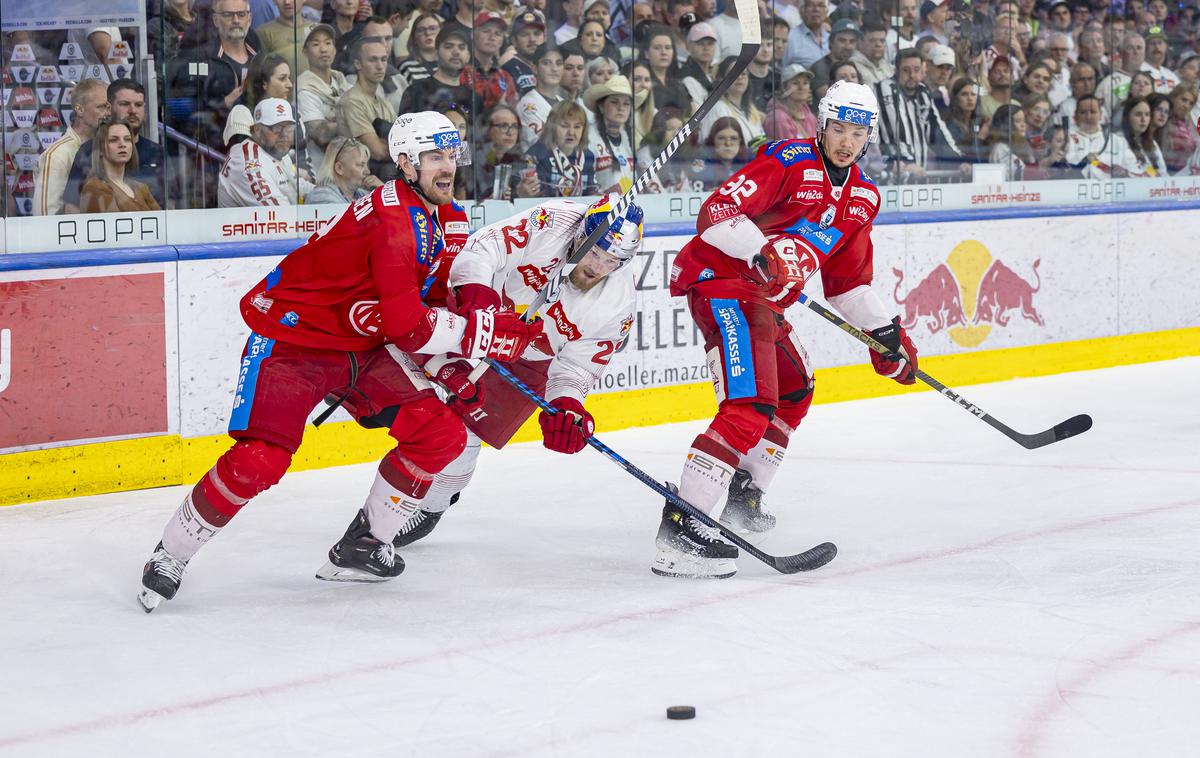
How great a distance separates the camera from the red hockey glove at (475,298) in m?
3.55

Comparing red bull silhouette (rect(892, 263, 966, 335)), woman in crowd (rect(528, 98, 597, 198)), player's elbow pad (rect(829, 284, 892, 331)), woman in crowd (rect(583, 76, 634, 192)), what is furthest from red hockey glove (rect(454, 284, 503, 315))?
red bull silhouette (rect(892, 263, 966, 335))

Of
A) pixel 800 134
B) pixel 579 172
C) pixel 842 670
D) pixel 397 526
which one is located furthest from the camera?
pixel 800 134

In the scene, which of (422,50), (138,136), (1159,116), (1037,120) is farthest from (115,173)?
(1159,116)

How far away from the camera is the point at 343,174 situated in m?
5.74

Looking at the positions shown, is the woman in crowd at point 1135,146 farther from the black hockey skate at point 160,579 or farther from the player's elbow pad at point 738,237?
the black hockey skate at point 160,579

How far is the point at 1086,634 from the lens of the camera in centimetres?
315

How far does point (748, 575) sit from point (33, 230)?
98.9 inches

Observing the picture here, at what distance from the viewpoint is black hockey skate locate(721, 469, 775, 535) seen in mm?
4203

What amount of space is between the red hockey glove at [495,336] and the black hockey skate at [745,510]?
931 mm

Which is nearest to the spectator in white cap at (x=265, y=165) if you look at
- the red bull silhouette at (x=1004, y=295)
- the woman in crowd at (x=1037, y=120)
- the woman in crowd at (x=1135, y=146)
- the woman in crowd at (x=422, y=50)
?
the woman in crowd at (x=422, y=50)

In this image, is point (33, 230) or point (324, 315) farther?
point (33, 230)

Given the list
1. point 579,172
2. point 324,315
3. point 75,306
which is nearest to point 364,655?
point 324,315

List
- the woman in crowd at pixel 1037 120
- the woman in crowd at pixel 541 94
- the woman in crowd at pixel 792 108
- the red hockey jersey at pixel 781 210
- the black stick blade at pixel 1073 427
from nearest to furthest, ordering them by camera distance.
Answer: the red hockey jersey at pixel 781 210 → the black stick blade at pixel 1073 427 → the woman in crowd at pixel 541 94 → the woman in crowd at pixel 792 108 → the woman in crowd at pixel 1037 120

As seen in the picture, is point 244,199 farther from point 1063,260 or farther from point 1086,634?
point 1063,260
